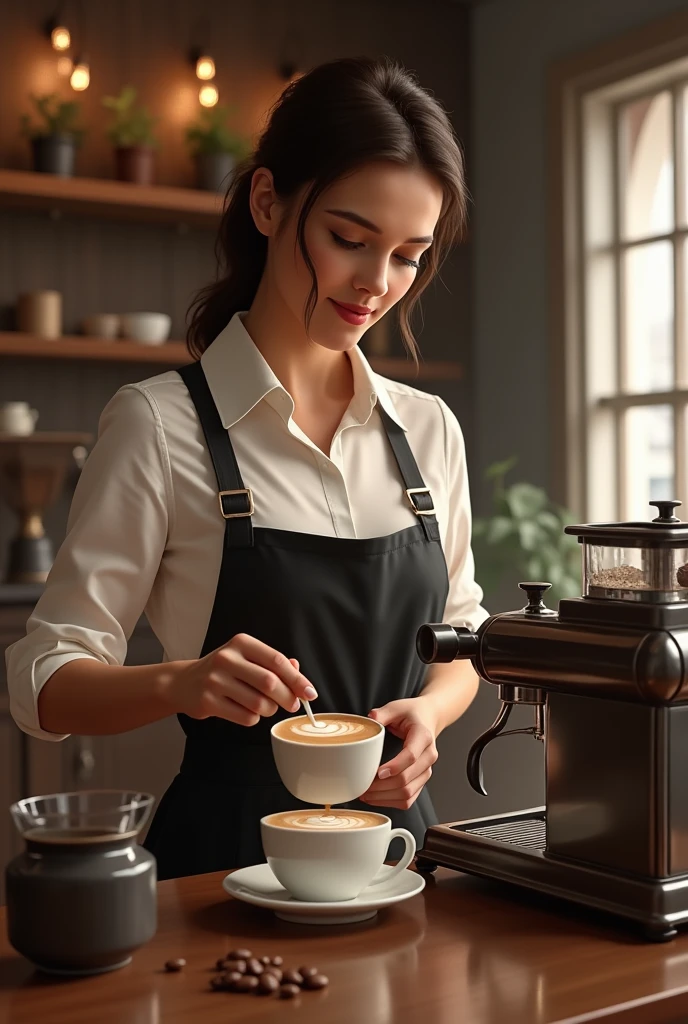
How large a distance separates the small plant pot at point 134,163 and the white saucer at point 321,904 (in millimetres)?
3420

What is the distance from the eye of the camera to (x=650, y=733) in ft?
3.84

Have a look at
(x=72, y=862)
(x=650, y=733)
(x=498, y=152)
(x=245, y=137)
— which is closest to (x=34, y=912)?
(x=72, y=862)

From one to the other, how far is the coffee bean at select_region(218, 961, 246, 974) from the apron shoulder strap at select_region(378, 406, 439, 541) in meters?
0.86

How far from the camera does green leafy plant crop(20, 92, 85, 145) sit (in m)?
4.11

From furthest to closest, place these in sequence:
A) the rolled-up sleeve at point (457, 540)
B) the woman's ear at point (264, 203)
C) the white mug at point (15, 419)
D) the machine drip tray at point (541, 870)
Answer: the white mug at point (15, 419)
the rolled-up sleeve at point (457, 540)
the woman's ear at point (264, 203)
the machine drip tray at point (541, 870)

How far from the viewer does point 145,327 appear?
4.27m

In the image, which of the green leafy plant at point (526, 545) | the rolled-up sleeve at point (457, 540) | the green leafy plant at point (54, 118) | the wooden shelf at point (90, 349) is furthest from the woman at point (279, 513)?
the green leafy plant at point (54, 118)

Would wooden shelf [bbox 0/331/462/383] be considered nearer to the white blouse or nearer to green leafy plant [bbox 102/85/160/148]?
green leafy plant [bbox 102/85/160/148]

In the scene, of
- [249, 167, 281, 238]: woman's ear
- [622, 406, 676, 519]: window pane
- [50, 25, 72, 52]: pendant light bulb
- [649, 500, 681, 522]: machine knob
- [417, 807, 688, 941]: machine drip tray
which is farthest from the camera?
[622, 406, 676, 519]: window pane

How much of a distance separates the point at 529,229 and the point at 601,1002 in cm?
405

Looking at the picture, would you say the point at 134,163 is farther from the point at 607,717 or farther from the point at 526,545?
the point at 607,717

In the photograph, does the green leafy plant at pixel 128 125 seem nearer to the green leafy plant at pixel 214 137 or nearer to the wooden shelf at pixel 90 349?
the green leafy plant at pixel 214 137

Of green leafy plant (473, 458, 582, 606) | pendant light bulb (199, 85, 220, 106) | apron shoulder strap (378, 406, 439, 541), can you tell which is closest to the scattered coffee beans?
apron shoulder strap (378, 406, 439, 541)

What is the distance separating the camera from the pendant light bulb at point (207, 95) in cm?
451
